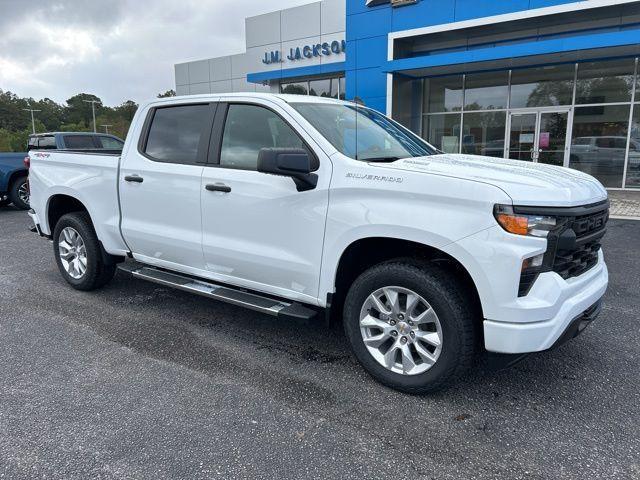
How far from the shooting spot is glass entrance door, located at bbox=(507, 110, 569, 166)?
46.2ft

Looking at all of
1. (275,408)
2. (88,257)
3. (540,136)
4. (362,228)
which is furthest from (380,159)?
(540,136)

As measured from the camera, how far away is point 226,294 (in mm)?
3982

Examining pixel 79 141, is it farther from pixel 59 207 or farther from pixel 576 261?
pixel 576 261

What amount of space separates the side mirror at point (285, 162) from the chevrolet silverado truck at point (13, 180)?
10.5 meters

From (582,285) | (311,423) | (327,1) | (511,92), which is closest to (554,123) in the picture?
(511,92)

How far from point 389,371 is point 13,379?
2606 mm

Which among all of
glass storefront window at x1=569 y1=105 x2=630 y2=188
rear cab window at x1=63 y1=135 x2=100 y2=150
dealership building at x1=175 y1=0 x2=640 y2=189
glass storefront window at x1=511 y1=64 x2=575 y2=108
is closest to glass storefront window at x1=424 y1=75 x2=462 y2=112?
dealership building at x1=175 y1=0 x2=640 y2=189

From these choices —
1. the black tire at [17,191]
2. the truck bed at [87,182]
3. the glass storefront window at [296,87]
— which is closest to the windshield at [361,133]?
the truck bed at [87,182]

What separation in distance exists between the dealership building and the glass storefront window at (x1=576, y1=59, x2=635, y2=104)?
25 millimetres

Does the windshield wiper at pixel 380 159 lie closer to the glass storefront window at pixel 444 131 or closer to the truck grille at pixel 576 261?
the truck grille at pixel 576 261

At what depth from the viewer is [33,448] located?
2.70m

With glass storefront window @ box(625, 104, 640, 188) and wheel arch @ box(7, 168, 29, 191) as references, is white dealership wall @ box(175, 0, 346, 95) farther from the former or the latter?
glass storefront window @ box(625, 104, 640, 188)

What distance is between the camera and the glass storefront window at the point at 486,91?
1474cm

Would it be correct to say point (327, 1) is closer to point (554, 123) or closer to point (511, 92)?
point (511, 92)
